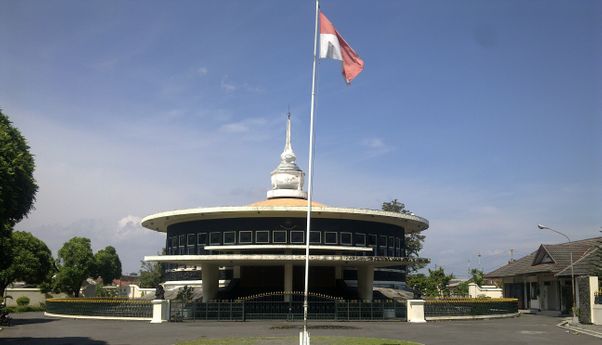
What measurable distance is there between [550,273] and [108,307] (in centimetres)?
3373

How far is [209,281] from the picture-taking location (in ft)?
141

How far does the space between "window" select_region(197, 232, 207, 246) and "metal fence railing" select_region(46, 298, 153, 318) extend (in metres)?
8.26

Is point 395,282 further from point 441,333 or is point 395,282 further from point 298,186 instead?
point 441,333

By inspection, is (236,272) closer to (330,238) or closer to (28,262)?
(330,238)

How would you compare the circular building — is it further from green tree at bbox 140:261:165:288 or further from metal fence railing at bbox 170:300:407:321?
green tree at bbox 140:261:165:288

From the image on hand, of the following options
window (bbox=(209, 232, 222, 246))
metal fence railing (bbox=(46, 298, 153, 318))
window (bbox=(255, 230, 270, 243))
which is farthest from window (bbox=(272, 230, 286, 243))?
metal fence railing (bbox=(46, 298, 153, 318))

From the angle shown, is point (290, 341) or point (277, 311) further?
point (277, 311)

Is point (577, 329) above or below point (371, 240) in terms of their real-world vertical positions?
below

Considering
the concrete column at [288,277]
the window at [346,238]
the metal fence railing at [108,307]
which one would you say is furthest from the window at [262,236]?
the metal fence railing at [108,307]

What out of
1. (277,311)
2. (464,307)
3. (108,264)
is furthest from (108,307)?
(108,264)

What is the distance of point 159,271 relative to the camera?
91.6m

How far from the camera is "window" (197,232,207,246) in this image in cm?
4738

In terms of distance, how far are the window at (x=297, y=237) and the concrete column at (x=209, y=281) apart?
6064 mm

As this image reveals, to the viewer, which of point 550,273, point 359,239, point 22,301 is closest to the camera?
point 359,239
